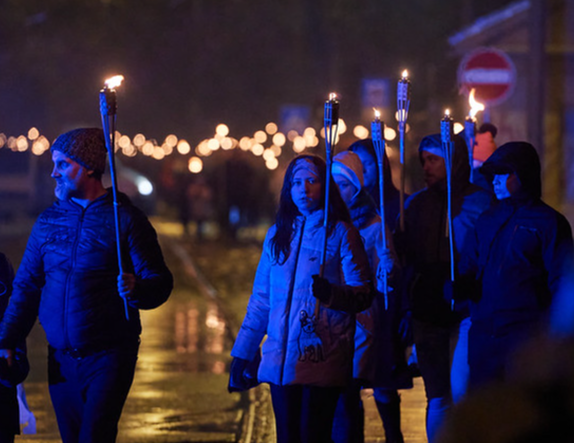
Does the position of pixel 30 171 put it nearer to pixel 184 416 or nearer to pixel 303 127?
pixel 303 127

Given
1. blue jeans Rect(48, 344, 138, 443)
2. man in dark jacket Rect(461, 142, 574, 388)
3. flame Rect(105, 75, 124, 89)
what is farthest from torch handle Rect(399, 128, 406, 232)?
blue jeans Rect(48, 344, 138, 443)

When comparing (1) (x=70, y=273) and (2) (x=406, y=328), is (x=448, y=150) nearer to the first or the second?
(2) (x=406, y=328)

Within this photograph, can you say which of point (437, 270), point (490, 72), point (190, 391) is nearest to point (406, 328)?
point (437, 270)

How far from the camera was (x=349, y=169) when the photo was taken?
22.0 ft

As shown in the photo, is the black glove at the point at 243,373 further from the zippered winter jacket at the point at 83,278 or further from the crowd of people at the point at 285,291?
the zippered winter jacket at the point at 83,278

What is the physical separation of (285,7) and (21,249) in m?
31.9

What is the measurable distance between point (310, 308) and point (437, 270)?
57.6 inches

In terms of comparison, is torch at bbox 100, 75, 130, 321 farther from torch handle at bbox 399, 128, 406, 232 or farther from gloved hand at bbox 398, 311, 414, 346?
gloved hand at bbox 398, 311, 414, 346

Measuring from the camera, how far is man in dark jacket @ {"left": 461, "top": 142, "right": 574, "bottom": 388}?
18.7 feet

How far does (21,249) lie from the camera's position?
88.9 ft

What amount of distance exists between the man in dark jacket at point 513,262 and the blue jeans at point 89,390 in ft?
5.68

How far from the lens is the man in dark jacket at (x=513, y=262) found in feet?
18.7

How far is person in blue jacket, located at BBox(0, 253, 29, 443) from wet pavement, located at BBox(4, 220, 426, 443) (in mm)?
2339

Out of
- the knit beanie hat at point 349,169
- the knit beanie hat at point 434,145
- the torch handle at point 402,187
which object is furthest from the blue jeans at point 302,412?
the knit beanie hat at point 434,145
